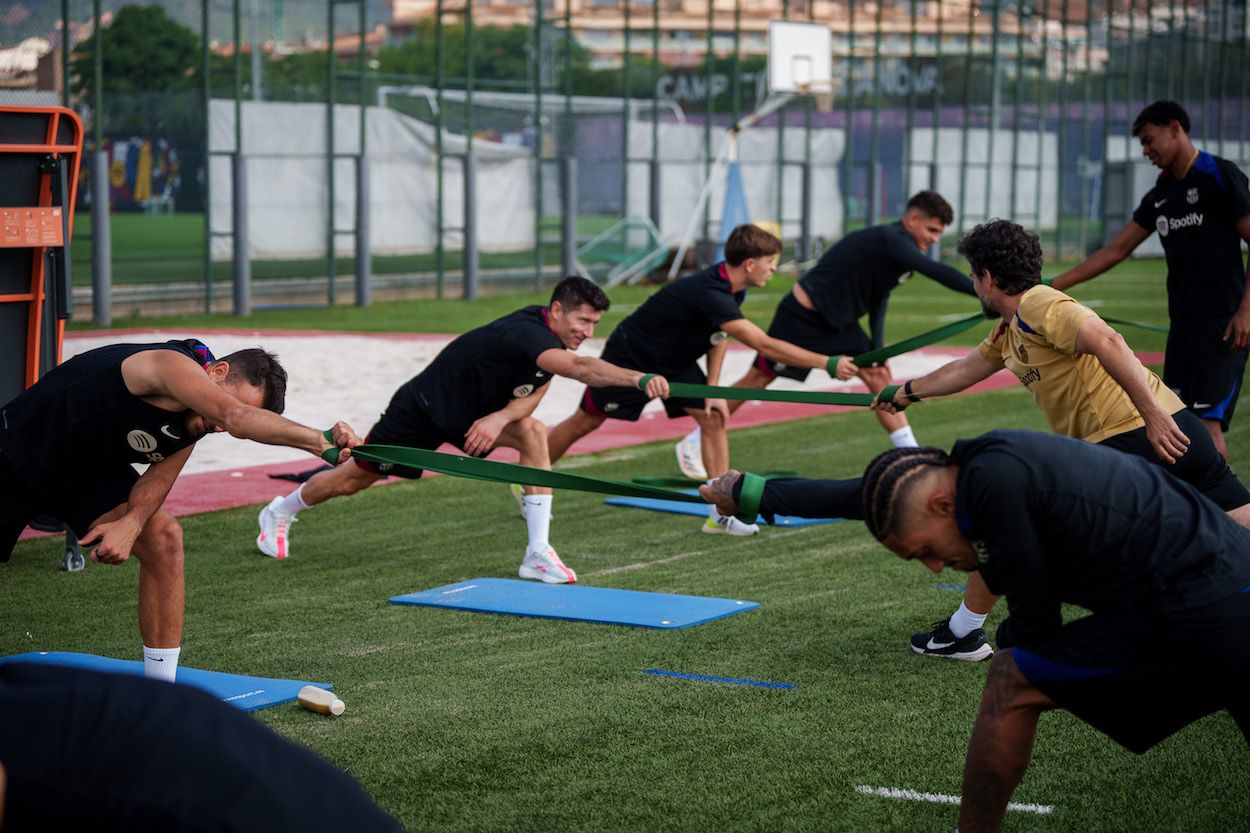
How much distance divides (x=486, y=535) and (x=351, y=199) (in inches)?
705

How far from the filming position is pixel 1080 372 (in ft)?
19.1

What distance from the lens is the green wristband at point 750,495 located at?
430 centimetres

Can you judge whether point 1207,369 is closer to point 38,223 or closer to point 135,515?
point 135,515

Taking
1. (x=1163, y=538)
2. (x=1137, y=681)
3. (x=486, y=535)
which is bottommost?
(x=486, y=535)

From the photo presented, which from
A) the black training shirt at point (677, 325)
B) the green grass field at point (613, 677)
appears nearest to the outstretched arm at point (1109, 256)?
the green grass field at point (613, 677)

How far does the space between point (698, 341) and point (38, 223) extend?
400 centimetres

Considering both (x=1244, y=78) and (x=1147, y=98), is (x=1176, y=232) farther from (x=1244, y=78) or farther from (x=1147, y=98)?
(x=1244, y=78)

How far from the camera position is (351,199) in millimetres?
26203

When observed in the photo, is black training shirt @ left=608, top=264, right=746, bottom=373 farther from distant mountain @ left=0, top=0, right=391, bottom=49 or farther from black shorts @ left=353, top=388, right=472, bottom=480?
distant mountain @ left=0, top=0, right=391, bottom=49

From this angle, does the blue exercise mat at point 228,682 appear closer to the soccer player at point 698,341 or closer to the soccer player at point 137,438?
the soccer player at point 137,438

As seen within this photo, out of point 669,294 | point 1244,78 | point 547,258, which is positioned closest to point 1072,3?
point 1244,78

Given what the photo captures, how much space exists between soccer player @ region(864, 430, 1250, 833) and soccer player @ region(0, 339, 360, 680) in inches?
102

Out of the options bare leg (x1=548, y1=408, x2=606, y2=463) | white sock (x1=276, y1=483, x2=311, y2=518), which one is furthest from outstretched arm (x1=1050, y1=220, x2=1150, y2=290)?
white sock (x1=276, y1=483, x2=311, y2=518)

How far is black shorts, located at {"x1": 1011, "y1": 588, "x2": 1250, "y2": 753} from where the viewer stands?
3764 mm
